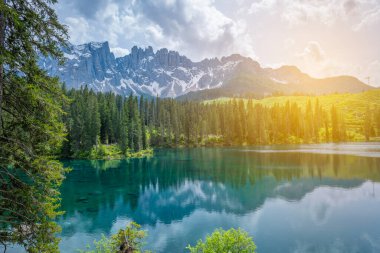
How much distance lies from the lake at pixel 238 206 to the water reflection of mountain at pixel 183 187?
0.13 meters

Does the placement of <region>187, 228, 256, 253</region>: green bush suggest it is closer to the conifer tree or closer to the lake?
the conifer tree

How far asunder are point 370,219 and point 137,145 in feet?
289

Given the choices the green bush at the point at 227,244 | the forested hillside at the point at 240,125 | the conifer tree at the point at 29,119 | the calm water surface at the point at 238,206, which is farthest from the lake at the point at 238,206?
the forested hillside at the point at 240,125

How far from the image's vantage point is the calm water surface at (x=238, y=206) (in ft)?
88.6

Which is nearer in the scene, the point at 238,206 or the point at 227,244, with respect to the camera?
the point at 227,244

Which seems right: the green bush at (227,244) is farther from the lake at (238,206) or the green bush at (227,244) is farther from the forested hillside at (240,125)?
the forested hillside at (240,125)

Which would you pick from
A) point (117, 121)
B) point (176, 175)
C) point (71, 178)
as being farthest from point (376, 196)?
point (117, 121)

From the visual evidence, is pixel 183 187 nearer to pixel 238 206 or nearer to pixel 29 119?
pixel 238 206

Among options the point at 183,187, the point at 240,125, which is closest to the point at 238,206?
the point at 183,187

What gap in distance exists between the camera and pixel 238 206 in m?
39.1

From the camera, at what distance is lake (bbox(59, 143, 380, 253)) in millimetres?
26991

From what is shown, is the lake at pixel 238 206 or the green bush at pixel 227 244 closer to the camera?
the green bush at pixel 227 244

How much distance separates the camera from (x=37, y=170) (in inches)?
482

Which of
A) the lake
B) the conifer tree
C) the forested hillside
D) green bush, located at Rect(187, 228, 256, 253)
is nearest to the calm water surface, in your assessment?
the lake
